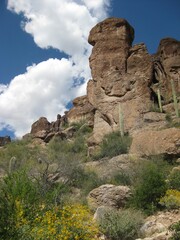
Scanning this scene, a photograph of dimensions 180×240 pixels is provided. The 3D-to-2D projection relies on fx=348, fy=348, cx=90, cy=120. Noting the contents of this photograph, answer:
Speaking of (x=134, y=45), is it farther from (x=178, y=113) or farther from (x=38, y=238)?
(x=38, y=238)

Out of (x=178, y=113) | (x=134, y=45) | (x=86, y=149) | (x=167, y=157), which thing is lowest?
(x=167, y=157)

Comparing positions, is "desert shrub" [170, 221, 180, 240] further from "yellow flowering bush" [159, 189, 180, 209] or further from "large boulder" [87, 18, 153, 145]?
"large boulder" [87, 18, 153, 145]

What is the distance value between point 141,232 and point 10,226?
13.7ft

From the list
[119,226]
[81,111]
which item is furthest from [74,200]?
[81,111]

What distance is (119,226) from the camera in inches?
327

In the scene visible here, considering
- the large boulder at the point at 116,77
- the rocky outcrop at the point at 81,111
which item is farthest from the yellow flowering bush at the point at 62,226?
the rocky outcrop at the point at 81,111

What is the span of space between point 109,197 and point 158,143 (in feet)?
22.9

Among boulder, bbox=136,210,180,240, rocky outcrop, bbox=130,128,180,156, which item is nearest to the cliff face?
rocky outcrop, bbox=130,128,180,156

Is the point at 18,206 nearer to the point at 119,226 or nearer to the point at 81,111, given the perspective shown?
the point at 119,226

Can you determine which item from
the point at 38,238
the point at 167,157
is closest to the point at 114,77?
the point at 167,157

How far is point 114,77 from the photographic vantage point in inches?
1062

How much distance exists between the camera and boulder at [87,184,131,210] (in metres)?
11.1

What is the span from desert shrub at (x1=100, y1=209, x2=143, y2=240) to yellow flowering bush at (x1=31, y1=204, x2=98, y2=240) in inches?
21.4

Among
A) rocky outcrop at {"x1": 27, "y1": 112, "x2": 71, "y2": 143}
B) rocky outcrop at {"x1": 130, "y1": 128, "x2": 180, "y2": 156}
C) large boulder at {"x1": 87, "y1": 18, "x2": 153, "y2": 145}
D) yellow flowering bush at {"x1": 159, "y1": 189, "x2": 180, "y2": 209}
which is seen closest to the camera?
yellow flowering bush at {"x1": 159, "y1": 189, "x2": 180, "y2": 209}
